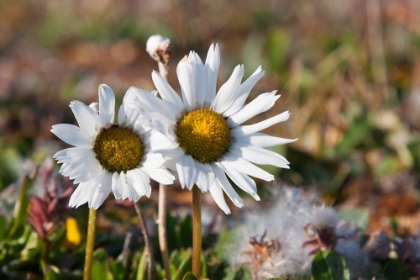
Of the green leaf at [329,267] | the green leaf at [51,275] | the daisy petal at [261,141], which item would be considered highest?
the daisy petal at [261,141]

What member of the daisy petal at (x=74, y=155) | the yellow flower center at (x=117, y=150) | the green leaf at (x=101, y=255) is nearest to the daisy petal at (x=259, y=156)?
the yellow flower center at (x=117, y=150)

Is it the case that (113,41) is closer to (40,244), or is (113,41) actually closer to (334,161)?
(334,161)

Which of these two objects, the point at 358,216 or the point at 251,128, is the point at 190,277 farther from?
the point at 358,216

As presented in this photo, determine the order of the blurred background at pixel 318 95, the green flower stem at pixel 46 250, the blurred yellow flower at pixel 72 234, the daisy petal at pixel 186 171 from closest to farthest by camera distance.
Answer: the daisy petal at pixel 186 171 < the green flower stem at pixel 46 250 < the blurred yellow flower at pixel 72 234 < the blurred background at pixel 318 95

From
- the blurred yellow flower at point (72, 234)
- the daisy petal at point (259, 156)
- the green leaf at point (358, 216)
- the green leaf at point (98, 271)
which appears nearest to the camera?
the daisy petal at point (259, 156)

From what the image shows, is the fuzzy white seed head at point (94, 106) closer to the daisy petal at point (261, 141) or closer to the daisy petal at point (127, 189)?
the daisy petal at point (127, 189)

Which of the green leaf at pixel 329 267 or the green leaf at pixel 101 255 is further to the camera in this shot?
the green leaf at pixel 101 255

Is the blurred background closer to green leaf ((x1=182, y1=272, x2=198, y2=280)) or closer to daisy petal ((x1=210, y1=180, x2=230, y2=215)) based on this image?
daisy petal ((x1=210, y1=180, x2=230, y2=215))
